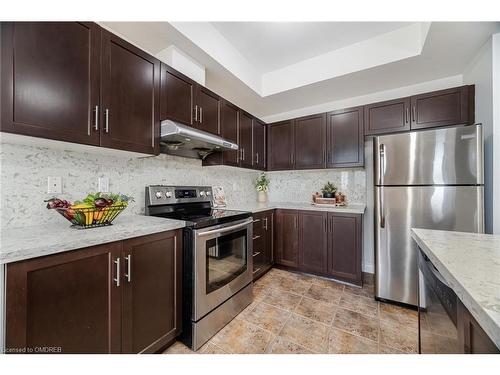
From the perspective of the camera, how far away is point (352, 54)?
225 cm

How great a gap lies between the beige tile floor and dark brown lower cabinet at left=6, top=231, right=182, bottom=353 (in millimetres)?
389

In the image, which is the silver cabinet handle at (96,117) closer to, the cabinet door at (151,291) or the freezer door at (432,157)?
the cabinet door at (151,291)

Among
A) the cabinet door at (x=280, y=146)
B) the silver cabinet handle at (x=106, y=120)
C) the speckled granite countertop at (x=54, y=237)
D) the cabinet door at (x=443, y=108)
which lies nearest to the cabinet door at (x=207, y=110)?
the silver cabinet handle at (x=106, y=120)

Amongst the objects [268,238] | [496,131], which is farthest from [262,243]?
[496,131]

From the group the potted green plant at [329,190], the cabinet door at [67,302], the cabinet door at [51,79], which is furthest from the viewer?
Answer: the potted green plant at [329,190]

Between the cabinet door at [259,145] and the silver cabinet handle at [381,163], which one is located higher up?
the cabinet door at [259,145]

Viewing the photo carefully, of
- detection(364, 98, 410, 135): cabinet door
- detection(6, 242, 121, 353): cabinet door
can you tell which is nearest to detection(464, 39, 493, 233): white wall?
detection(364, 98, 410, 135): cabinet door

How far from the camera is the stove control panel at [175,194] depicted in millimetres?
1826

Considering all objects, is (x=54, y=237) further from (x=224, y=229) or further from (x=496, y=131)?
(x=496, y=131)

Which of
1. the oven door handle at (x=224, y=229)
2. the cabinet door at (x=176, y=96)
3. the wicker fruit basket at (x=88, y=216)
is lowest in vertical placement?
the oven door handle at (x=224, y=229)

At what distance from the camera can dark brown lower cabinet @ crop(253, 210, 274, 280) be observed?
8.14 ft

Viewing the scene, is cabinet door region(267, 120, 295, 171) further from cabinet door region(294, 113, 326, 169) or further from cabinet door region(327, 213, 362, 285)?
cabinet door region(327, 213, 362, 285)

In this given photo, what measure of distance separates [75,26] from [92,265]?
4.29 ft
